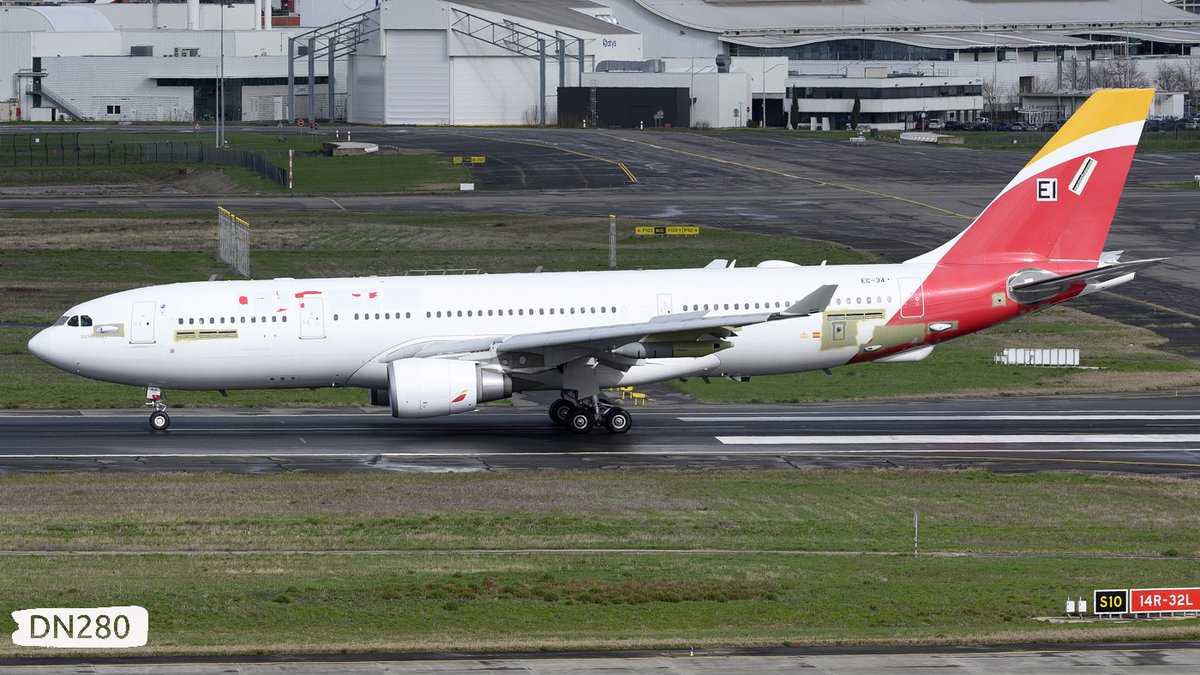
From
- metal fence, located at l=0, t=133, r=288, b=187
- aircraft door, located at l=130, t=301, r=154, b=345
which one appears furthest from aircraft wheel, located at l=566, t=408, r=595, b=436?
metal fence, located at l=0, t=133, r=288, b=187

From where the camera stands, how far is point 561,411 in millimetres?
42500

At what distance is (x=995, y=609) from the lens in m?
24.4

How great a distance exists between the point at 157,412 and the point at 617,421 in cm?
1233

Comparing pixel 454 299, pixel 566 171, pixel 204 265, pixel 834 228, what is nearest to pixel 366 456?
pixel 454 299

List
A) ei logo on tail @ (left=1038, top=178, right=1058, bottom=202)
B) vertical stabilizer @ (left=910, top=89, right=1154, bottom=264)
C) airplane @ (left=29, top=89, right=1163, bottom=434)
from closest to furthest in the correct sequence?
airplane @ (left=29, top=89, right=1163, bottom=434)
vertical stabilizer @ (left=910, top=89, right=1154, bottom=264)
ei logo on tail @ (left=1038, top=178, right=1058, bottom=202)

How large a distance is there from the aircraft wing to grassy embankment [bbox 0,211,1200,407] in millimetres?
7412

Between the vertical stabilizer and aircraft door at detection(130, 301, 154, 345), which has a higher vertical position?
the vertical stabilizer

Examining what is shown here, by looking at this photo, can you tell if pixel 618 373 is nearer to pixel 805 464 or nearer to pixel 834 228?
pixel 805 464

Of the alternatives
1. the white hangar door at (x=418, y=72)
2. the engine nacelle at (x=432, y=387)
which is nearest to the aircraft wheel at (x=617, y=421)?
the engine nacelle at (x=432, y=387)

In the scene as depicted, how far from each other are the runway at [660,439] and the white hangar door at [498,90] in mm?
119126

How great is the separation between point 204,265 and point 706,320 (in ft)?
127

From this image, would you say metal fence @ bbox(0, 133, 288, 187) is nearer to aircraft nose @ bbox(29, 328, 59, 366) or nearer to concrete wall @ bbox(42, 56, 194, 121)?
concrete wall @ bbox(42, 56, 194, 121)

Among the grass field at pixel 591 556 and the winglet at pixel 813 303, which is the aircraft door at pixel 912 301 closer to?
the winglet at pixel 813 303

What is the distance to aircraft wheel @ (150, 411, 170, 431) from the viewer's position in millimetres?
42031
